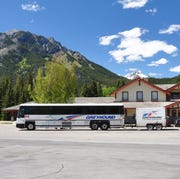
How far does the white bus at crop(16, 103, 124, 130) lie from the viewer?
4144 centimetres

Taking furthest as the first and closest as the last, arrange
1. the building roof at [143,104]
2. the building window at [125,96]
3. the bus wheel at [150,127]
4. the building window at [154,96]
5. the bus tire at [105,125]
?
the building window at [125,96]
the building window at [154,96]
the building roof at [143,104]
the bus wheel at [150,127]
the bus tire at [105,125]

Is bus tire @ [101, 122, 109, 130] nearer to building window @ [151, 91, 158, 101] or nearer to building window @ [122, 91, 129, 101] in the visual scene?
building window @ [122, 91, 129, 101]

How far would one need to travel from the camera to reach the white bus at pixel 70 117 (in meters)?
41.4

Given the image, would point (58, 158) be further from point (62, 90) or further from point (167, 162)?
point (62, 90)

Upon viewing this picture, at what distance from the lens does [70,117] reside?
1635 inches

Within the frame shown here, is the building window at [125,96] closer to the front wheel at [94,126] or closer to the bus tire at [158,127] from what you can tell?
the bus tire at [158,127]

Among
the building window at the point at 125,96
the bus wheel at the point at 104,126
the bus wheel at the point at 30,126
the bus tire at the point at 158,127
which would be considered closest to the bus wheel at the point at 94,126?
the bus wheel at the point at 104,126

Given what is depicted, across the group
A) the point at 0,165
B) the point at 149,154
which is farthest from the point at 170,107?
the point at 0,165

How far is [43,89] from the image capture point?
56.4m

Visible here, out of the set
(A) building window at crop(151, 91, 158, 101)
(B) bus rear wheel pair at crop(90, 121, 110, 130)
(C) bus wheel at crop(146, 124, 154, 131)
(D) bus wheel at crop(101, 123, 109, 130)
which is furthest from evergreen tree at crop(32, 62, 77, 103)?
(C) bus wheel at crop(146, 124, 154, 131)

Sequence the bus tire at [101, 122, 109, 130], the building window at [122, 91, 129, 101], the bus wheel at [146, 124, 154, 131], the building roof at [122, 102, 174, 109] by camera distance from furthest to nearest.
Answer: the building window at [122, 91, 129, 101] < the building roof at [122, 102, 174, 109] < the bus wheel at [146, 124, 154, 131] < the bus tire at [101, 122, 109, 130]

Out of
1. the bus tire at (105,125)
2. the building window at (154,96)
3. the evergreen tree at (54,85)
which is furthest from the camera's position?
the building window at (154,96)

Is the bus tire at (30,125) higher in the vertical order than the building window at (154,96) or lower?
lower

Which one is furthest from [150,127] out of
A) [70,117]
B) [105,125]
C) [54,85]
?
[54,85]
